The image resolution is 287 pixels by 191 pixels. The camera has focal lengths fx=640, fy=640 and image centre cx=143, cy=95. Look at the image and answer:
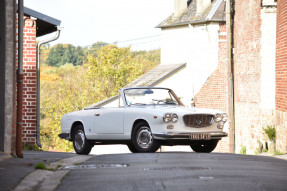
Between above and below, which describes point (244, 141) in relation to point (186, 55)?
below

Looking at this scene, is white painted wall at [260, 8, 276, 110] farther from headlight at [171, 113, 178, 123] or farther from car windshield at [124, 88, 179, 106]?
headlight at [171, 113, 178, 123]

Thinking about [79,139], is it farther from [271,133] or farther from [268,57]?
[268,57]

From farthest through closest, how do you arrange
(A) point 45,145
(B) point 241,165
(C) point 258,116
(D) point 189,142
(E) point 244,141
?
(A) point 45,145, (E) point 244,141, (C) point 258,116, (D) point 189,142, (B) point 241,165

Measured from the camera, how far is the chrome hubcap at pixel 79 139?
1505cm

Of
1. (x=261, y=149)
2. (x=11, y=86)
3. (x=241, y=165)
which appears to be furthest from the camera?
(x=261, y=149)

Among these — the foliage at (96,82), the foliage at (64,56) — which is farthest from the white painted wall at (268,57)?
the foliage at (64,56)

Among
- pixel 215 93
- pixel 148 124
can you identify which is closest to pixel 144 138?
pixel 148 124

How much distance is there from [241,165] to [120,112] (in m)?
4.38

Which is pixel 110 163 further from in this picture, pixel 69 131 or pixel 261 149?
pixel 261 149

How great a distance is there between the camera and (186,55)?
134 feet

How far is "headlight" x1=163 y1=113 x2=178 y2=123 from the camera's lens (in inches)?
508

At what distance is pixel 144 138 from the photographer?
1327 cm

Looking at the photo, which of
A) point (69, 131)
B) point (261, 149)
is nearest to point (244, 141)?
point (261, 149)

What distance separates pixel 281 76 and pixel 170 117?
478 cm
